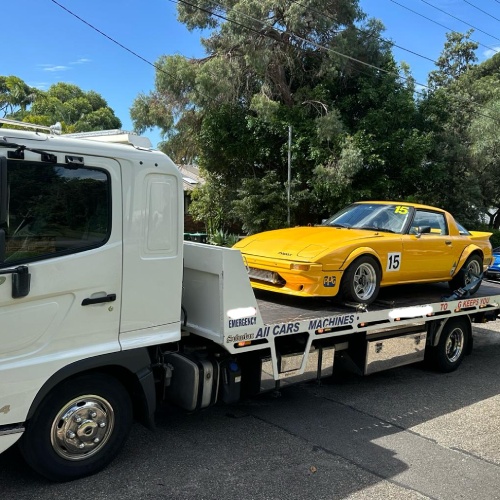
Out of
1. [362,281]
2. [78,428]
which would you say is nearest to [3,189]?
[78,428]

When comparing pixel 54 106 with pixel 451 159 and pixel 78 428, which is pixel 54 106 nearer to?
pixel 451 159

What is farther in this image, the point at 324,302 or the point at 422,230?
the point at 422,230

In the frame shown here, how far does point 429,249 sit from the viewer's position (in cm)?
666

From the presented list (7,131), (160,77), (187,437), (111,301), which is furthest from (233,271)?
(160,77)

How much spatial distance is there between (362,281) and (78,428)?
3.53 m

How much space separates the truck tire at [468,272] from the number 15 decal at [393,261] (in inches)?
60.6

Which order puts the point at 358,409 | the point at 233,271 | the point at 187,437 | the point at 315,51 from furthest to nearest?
the point at 315,51 → the point at 358,409 → the point at 187,437 → the point at 233,271

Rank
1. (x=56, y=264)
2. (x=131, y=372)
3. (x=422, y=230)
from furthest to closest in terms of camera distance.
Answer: (x=422, y=230)
(x=131, y=372)
(x=56, y=264)

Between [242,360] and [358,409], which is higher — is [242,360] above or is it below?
above

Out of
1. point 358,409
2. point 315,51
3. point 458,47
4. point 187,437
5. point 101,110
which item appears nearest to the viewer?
point 187,437

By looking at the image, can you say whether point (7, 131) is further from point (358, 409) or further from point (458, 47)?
point (458, 47)

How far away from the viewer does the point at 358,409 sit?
5438mm

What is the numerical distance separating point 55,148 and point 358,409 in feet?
12.8

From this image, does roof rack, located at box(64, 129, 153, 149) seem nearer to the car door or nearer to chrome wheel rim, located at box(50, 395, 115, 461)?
chrome wheel rim, located at box(50, 395, 115, 461)
